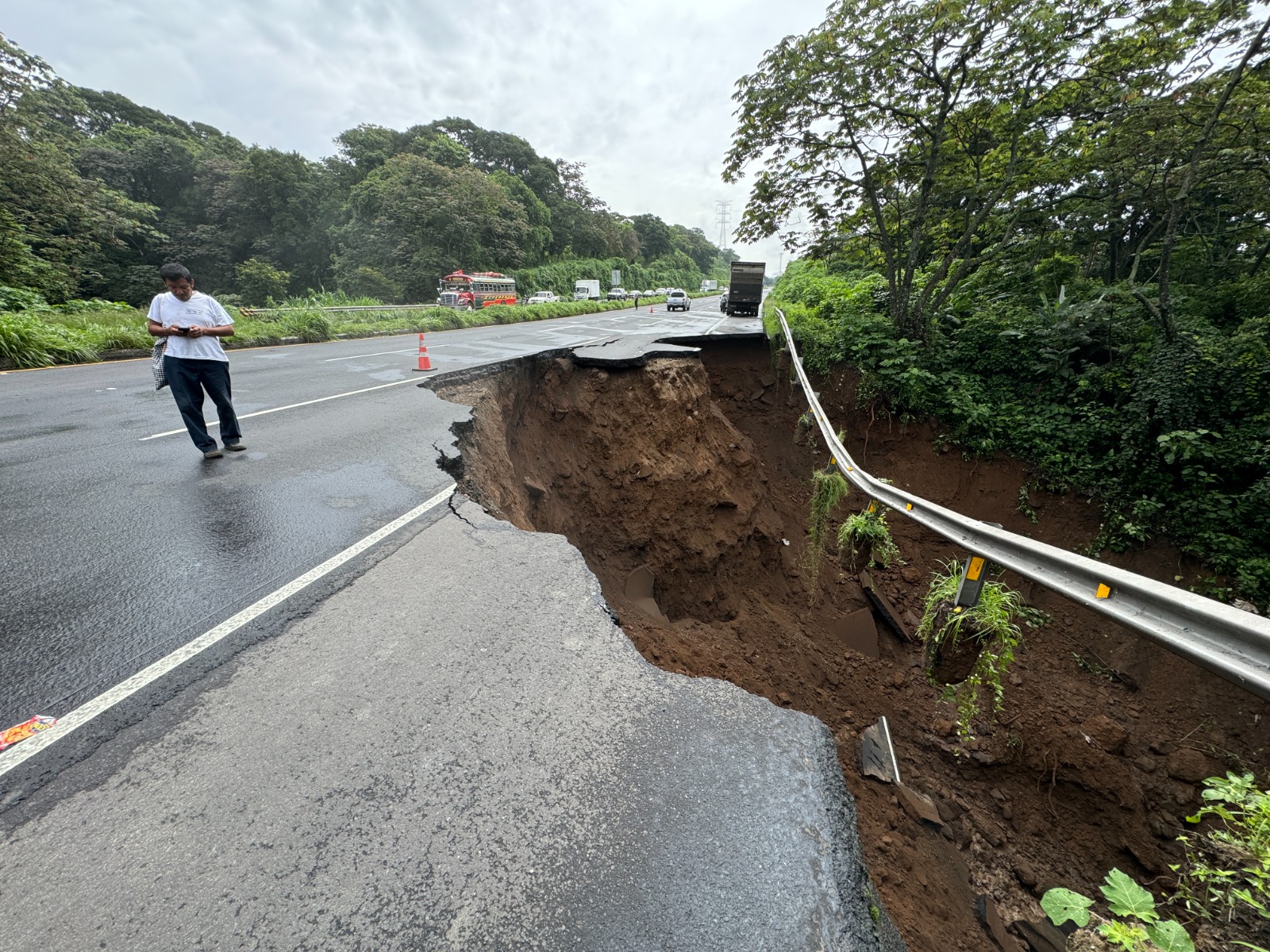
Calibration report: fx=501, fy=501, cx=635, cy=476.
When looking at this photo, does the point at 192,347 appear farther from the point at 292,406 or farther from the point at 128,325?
the point at 128,325

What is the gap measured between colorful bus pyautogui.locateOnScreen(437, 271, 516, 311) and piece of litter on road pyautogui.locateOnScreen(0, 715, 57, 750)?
30939mm

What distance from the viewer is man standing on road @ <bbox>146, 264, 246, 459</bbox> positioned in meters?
4.41

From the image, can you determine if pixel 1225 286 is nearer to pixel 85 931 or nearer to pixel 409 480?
pixel 409 480

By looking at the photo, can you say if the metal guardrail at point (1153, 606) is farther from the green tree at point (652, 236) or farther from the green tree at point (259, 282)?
the green tree at point (652, 236)

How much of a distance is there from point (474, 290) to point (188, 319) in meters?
32.2

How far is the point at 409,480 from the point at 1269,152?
1129cm

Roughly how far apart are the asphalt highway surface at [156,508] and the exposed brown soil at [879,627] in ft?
3.53

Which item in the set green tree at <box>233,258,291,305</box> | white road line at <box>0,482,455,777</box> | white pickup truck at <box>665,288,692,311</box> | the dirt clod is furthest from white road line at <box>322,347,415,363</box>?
green tree at <box>233,258,291,305</box>

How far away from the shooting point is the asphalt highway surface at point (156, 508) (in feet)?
7.81

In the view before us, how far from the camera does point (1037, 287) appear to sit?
997 cm

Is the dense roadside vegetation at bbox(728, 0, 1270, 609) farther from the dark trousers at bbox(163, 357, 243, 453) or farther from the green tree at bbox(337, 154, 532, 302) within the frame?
the green tree at bbox(337, 154, 532, 302)

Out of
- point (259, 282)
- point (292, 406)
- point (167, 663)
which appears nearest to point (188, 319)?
point (292, 406)

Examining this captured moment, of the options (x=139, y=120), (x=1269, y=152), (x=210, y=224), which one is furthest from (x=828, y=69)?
(x=139, y=120)

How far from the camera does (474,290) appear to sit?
33.9 m
